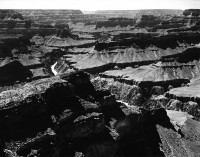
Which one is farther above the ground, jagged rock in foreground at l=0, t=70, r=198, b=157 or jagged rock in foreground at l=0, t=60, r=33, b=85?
jagged rock in foreground at l=0, t=70, r=198, b=157

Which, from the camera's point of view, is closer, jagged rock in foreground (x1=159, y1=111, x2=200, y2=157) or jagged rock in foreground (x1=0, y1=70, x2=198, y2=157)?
jagged rock in foreground (x1=0, y1=70, x2=198, y2=157)

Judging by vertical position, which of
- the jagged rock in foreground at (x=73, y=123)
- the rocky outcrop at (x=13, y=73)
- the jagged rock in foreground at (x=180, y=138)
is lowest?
the rocky outcrop at (x=13, y=73)

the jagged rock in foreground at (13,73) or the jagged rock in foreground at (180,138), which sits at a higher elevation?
the jagged rock in foreground at (180,138)

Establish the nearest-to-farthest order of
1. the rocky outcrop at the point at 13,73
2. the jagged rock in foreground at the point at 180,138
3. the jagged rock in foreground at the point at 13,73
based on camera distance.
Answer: the jagged rock in foreground at the point at 180,138 → the rocky outcrop at the point at 13,73 → the jagged rock in foreground at the point at 13,73

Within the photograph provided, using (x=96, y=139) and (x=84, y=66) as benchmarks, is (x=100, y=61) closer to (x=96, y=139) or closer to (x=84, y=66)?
(x=84, y=66)

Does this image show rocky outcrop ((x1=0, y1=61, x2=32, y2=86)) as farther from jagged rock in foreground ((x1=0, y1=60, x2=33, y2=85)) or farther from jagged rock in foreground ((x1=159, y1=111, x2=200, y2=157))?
jagged rock in foreground ((x1=159, y1=111, x2=200, y2=157))

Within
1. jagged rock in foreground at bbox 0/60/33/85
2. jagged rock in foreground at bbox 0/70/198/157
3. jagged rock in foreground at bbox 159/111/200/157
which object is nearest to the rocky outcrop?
jagged rock in foreground at bbox 0/60/33/85

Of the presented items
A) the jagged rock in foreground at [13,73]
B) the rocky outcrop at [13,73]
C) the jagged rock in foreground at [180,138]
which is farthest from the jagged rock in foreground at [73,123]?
the jagged rock in foreground at [13,73]

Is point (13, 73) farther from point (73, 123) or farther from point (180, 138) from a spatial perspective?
point (180, 138)

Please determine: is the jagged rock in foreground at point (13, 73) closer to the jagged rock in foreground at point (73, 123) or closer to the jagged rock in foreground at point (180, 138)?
the jagged rock in foreground at point (73, 123)

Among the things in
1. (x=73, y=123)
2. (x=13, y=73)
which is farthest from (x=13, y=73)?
(x=73, y=123)

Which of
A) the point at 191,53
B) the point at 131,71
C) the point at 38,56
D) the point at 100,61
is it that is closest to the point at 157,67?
the point at 131,71

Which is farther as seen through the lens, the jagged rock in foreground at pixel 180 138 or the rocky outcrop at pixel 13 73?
the rocky outcrop at pixel 13 73
